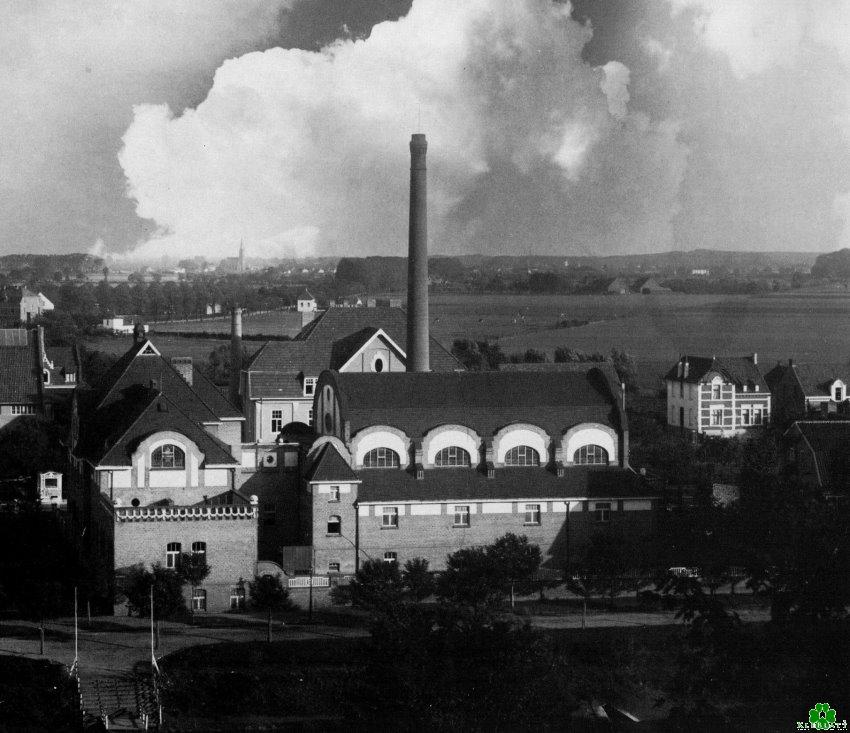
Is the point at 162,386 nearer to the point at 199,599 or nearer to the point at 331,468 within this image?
the point at 331,468

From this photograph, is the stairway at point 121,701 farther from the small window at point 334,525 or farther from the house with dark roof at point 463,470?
the small window at point 334,525

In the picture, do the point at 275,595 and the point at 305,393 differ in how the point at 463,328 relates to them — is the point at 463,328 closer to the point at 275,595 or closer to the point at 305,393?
the point at 305,393

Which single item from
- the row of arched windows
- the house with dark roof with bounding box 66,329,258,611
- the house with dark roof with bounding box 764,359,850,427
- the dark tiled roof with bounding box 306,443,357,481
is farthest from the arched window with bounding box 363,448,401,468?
the house with dark roof with bounding box 764,359,850,427

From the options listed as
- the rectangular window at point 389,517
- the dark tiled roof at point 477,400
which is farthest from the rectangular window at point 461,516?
the dark tiled roof at point 477,400

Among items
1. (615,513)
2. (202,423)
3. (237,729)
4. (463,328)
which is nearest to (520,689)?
(237,729)

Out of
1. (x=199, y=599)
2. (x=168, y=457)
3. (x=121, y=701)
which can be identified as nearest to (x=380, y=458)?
(x=168, y=457)

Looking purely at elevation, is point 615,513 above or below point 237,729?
above

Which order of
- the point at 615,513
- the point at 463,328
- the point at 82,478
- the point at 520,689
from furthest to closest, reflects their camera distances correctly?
the point at 463,328 → the point at 82,478 → the point at 615,513 → the point at 520,689
